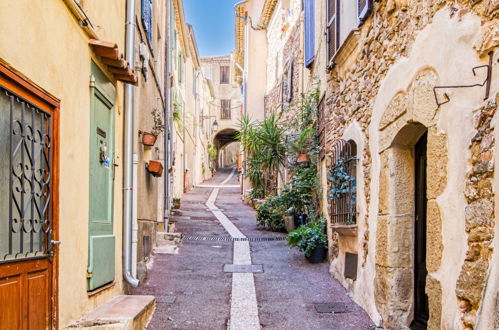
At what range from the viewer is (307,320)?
4879 millimetres

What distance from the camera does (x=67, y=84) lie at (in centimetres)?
359

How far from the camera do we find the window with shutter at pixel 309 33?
916cm

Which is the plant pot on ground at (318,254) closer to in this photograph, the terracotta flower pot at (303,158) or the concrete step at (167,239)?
the terracotta flower pot at (303,158)

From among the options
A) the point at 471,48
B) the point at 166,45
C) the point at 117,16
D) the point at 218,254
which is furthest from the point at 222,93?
the point at 471,48

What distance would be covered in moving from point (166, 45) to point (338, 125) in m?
5.53

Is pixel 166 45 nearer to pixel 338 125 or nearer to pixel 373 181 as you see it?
pixel 338 125

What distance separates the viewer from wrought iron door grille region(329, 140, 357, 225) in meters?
5.72

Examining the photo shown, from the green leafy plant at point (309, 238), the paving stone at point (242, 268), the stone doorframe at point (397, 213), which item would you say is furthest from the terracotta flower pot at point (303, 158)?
the stone doorframe at point (397, 213)

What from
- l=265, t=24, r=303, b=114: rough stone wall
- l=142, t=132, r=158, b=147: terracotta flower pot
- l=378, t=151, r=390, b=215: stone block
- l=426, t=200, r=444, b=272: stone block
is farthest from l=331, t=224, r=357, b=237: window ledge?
l=265, t=24, r=303, b=114: rough stone wall

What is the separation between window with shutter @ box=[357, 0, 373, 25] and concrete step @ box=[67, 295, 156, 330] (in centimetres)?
368

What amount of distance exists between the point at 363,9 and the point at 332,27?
1.86 m

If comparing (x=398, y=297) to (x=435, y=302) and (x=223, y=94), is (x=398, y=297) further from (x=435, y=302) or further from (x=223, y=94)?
(x=223, y=94)

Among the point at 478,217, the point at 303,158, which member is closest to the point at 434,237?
the point at 478,217

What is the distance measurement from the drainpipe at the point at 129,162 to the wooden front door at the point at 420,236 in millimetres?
2938
